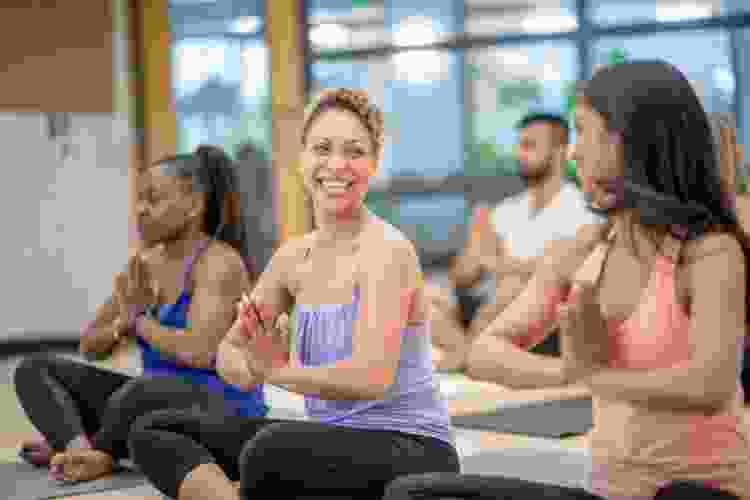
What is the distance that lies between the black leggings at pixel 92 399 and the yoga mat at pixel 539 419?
1040 millimetres

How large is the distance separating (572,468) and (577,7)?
4.52 metres

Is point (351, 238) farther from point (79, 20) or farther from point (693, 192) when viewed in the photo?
point (79, 20)

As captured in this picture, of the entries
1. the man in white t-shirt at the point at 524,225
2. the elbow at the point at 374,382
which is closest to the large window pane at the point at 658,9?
the man in white t-shirt at the point at 524,225

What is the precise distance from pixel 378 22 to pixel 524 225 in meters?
2.50

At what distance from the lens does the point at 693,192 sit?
155 centimetres

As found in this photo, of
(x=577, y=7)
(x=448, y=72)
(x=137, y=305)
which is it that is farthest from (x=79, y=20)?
(x=137, y=305)

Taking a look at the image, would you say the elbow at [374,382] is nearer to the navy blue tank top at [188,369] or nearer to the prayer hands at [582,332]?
the prayer hands at [582,332]

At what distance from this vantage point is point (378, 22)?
23.6 ft

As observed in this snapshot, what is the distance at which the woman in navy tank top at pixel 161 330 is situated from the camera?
2736 mm

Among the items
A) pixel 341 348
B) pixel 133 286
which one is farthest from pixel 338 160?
pixel 133 286

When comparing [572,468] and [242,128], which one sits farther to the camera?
[242,128]

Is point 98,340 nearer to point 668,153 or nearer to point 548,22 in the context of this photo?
point 668,153

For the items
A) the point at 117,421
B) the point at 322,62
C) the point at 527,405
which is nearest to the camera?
the point at 117,421

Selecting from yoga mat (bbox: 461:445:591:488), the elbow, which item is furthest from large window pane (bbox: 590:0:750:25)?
the elbow
